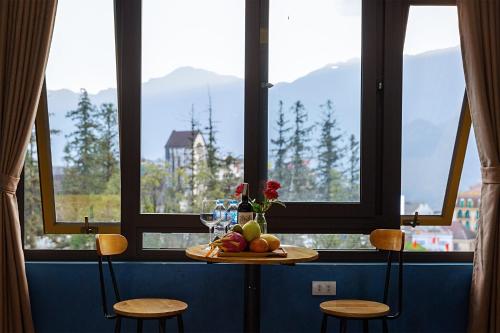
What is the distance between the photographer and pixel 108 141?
3.95 metres

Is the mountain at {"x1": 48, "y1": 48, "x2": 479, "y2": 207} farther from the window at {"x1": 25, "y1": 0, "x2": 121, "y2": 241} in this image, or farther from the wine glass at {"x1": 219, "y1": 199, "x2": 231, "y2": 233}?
the wine glass at {"x1": 219, "y1": 199, "x2": 231, "y2": 233}

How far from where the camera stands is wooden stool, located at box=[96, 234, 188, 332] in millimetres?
3080

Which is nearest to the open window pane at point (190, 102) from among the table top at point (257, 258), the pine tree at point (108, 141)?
the pine tree at point (108, 141)

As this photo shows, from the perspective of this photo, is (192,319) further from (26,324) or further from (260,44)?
(260,44)

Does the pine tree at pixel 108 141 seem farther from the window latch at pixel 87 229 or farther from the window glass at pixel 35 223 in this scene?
the window glass at pixel 35 223

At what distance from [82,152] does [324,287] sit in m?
1.73

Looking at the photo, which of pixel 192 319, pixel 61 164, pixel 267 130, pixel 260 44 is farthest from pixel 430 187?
pixel 61 164

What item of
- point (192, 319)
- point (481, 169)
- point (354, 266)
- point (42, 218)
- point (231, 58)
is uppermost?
point (231, 58)

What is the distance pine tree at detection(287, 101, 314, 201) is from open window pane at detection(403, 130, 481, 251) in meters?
0.70

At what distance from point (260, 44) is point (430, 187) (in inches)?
55.5

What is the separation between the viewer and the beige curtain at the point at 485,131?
359 cm

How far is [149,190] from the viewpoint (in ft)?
12.7

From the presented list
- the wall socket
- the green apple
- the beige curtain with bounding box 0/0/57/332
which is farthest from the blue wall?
the green apple

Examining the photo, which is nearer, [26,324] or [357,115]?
[26,324]
